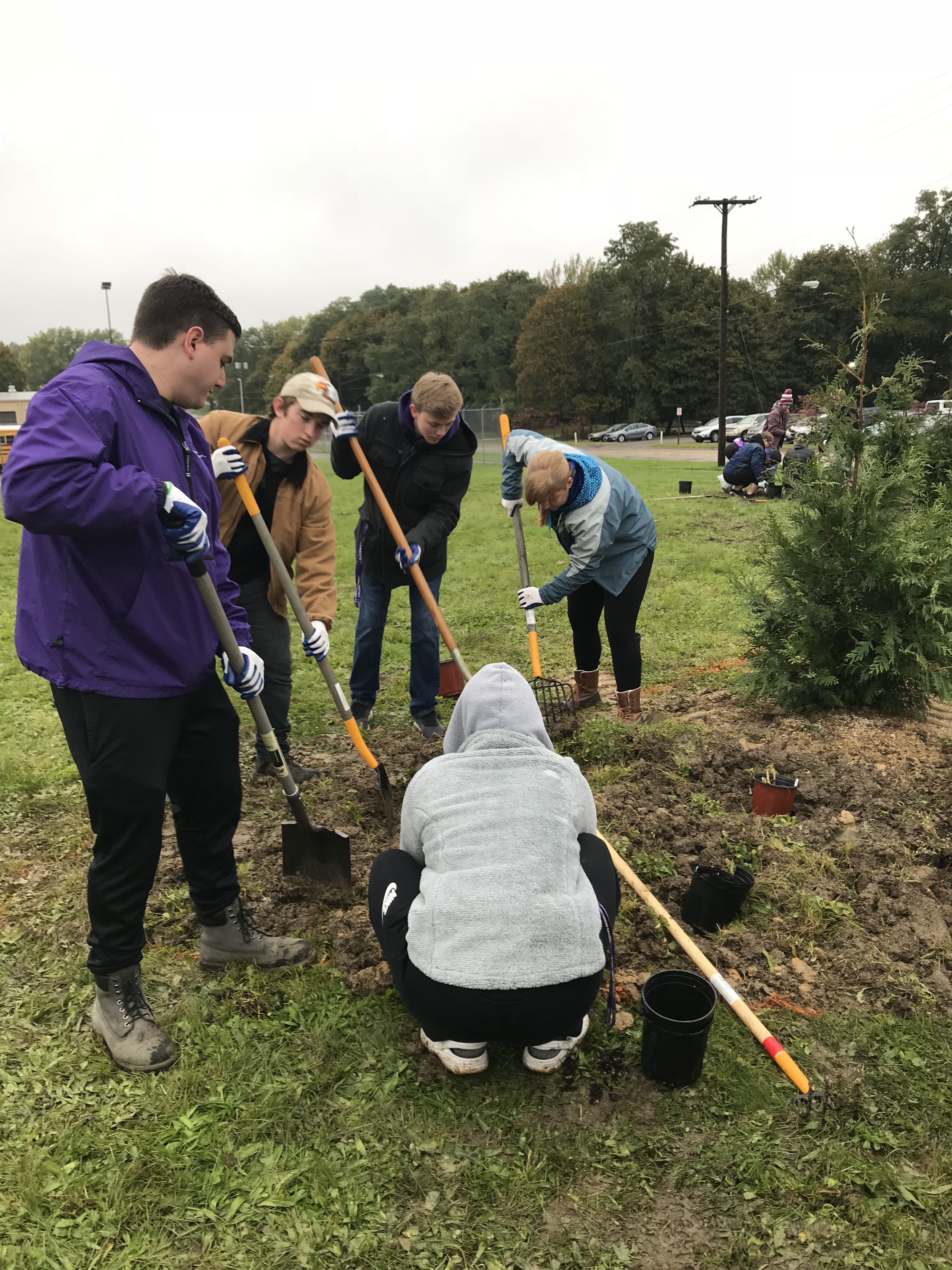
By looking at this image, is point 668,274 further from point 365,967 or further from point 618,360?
point 365,967

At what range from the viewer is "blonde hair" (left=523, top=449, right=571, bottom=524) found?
472 centimetres

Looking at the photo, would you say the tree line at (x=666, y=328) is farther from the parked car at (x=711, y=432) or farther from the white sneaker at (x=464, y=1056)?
the white sneaker at (x=464, y=1056)

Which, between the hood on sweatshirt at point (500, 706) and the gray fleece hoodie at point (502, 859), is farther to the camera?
the hood on sweatshirt at point (500, 706)


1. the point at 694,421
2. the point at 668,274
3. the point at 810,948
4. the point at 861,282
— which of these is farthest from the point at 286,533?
the point at 668,274

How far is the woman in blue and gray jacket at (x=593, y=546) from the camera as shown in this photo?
16.1 feet

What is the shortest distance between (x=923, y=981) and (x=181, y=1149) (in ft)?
8.65

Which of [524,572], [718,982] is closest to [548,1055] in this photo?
[718,982]

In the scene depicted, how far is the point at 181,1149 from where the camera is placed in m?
2.42

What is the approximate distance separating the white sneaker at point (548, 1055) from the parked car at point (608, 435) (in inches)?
1756

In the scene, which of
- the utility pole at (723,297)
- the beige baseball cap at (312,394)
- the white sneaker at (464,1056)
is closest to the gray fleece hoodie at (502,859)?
the white sneaker at (464,1056)

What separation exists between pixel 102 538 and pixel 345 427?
2776mm

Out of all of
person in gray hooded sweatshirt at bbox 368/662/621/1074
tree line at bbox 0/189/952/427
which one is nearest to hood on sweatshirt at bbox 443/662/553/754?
person in gray hooded sweatshirt at bbox 368/662/621/1074

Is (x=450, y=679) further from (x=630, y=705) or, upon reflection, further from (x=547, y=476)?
(x=547, y=476)

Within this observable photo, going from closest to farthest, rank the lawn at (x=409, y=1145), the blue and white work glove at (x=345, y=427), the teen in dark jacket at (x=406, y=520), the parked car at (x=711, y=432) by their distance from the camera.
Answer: the lawn at (x=409, y=1145), the blue and white work glove at (x=345, y=427), the teen in dark jacket at (x=406, y=520), the parked car at (x=711, y=432)
